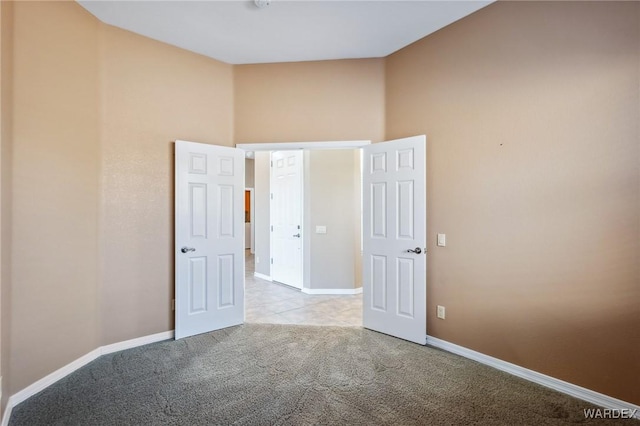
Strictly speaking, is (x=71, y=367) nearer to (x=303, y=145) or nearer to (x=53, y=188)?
(x=53, y=188)

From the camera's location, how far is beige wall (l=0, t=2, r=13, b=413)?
76.1 inches

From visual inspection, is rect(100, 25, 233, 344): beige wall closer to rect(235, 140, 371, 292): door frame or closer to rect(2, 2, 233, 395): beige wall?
rect(2, 2, 233, 395): beige wall

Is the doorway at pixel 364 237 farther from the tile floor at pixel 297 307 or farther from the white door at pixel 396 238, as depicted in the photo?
the tile floor at pixel 297 307

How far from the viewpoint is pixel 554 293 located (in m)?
2.27

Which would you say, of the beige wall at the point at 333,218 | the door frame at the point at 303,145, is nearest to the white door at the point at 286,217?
the beige wall at the point at 333,218

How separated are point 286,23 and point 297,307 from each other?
3.53 metres

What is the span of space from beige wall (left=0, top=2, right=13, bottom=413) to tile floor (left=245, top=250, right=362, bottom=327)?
214 cm

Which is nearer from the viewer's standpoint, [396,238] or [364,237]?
[396,238]

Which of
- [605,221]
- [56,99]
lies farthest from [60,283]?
[605,221]

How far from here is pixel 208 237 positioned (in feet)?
10.9

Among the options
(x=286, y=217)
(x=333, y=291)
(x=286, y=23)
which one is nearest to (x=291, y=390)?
(x=333, y=291)

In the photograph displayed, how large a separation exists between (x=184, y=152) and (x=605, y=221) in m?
3.69

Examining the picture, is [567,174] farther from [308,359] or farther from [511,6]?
[308,359]

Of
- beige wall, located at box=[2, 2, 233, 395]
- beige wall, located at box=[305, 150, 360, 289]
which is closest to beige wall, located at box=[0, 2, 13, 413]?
beige wall, located at box=[2, 2, 233, 395]
